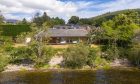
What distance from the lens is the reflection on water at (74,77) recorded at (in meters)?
50.8

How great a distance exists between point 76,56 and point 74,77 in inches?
373

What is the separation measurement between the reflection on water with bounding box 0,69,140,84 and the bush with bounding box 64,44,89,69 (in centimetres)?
309

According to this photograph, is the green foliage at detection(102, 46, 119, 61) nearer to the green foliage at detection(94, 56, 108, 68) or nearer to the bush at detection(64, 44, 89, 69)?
the green foliage at detection(94, 56, 108, 68)

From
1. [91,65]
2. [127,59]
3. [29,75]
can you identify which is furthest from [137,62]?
[29,75]

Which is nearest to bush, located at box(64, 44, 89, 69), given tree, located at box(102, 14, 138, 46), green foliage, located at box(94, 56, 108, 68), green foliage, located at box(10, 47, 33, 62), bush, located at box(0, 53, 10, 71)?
green foliage, located at box(94, 56, 108, 68)

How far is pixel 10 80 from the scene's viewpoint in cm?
5259

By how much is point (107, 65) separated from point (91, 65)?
3.78 m

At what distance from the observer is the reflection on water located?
5075 centimetres

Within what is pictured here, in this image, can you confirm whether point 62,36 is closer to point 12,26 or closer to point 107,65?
point 12,26

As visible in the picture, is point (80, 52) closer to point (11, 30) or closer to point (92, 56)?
point (92, 56)

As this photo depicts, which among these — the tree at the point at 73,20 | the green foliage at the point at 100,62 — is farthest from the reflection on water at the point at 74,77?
the tree at the point at 73,20

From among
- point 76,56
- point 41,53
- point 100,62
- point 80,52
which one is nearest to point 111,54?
point 100,62

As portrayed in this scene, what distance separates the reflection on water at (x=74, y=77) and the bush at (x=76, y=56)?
3.09 metres

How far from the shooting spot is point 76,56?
2515 inches
